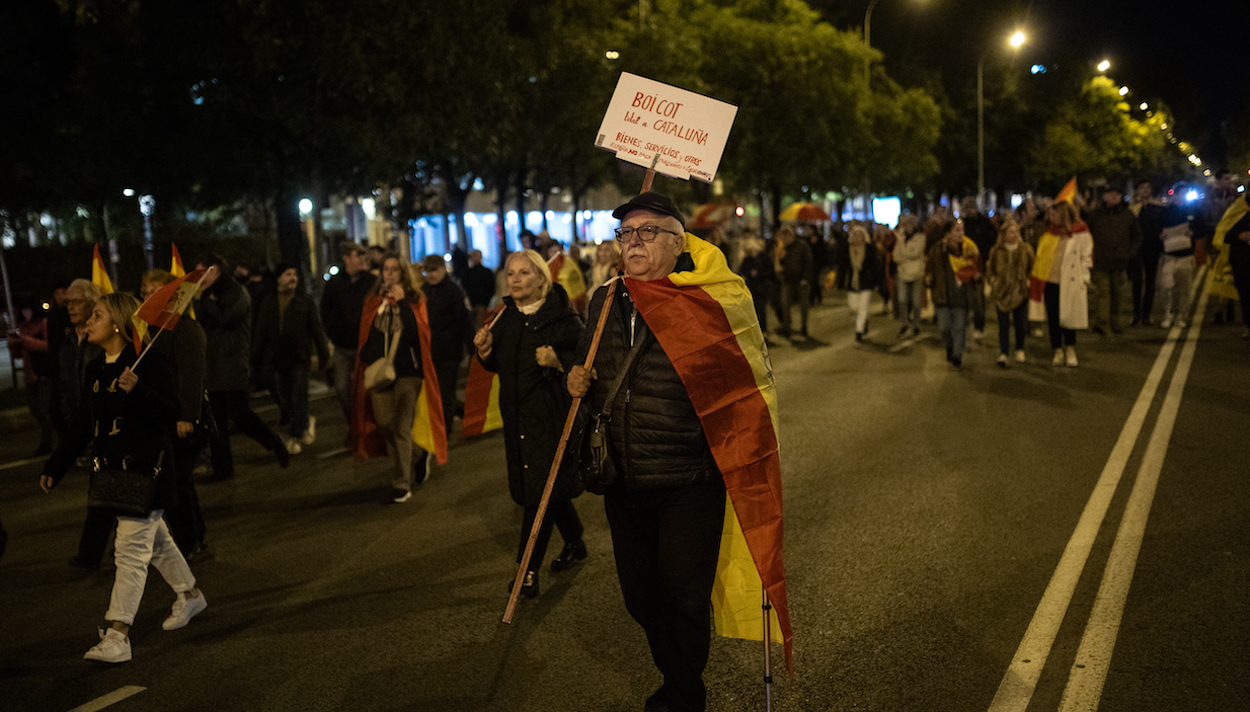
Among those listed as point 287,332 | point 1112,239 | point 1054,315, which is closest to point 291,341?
point 287,332

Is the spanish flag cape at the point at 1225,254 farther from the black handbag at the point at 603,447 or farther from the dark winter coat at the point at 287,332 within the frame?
the black handbag at the point at 603,447

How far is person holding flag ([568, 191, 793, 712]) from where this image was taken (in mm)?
3656

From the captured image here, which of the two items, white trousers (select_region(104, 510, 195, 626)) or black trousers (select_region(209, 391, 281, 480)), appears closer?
white trousers (select_region(104, 510, 195, 626))

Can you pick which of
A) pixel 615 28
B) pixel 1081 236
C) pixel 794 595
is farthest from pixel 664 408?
pixel 615 28

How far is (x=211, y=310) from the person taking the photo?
8.66 metres

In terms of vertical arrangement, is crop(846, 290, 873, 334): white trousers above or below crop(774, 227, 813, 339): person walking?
below

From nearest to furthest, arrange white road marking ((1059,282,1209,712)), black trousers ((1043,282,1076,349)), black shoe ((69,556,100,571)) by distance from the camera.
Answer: white road marking ((1059,282,1209,712)) < black shoe ((69,556,100,571)) < black trousers ((1043,282,1076,349))

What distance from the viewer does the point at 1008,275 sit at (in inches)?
496

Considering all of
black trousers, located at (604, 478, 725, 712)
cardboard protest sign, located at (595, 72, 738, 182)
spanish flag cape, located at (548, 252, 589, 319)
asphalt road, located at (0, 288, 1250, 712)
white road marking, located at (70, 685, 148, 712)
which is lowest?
white road marking, located at (70, 685, 148, 712)

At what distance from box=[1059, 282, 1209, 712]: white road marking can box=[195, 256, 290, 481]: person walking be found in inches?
240

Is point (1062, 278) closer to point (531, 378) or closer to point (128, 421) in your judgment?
point (531, 378)

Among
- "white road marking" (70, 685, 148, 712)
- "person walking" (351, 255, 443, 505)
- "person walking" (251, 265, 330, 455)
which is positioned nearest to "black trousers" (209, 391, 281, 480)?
"person walking" (251, 265, 330, 455)

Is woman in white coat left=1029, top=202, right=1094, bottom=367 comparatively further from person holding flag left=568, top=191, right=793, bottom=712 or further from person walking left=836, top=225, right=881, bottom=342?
person holding flag left=568, top=191, right=793, bottom=712

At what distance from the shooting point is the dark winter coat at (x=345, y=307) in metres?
9.48
